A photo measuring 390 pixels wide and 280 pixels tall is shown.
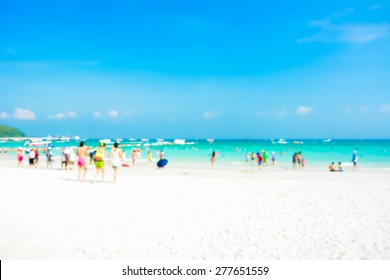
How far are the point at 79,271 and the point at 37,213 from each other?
3932 mm

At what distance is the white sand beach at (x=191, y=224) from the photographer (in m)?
5.50

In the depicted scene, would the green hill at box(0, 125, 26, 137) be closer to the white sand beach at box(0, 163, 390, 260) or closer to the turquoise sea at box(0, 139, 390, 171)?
the turquoise sea at box(0, 139, 390, 171)

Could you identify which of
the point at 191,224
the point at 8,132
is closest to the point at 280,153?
the point at 191,224

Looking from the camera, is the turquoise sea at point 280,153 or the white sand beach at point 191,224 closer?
the white sand beach at point 191,224

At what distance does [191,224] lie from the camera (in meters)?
7.19

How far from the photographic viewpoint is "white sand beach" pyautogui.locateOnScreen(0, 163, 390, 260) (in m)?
5.50

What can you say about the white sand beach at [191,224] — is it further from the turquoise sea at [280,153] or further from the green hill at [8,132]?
the green hill at [8,132]

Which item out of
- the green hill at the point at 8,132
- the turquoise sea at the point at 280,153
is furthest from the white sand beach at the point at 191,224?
the green hill at the point at 8,132

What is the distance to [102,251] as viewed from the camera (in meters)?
5.47

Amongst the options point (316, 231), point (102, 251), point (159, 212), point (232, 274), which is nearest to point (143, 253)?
point (102, 251)

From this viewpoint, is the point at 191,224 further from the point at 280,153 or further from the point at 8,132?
the point at 8,132

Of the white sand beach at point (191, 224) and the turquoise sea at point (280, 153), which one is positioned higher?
the turquoise sea at point (280, 153)

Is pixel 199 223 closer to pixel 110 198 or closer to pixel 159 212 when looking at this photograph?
pixel 159 212

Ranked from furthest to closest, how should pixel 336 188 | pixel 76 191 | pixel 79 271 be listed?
pixel 336 188, pixel 76 191, pixel 79 271
